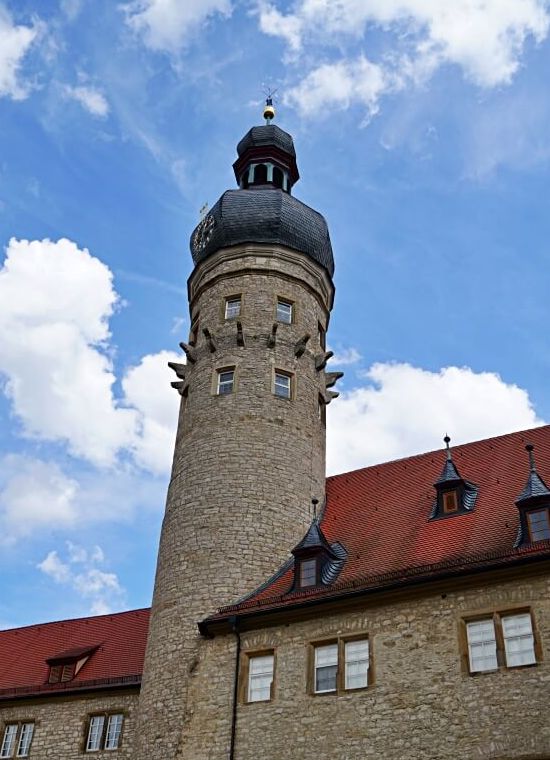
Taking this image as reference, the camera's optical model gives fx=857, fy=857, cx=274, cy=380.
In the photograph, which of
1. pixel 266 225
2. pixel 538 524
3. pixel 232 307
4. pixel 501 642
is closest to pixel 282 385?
pixel 232 307

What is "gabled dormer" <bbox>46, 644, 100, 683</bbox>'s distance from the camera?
22641 mm

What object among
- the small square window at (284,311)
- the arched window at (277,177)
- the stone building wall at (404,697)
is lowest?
the stone building wall at (404,697)

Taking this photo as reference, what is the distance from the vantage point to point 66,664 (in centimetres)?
2294

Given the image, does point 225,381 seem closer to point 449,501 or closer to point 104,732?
point 449,501

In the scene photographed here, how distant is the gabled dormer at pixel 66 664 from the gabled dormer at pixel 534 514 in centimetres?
1312

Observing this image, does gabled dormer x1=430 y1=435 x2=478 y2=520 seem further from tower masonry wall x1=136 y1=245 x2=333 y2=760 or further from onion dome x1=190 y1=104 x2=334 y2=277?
onion dome x1=190 y1=104 x2=334 y2=277

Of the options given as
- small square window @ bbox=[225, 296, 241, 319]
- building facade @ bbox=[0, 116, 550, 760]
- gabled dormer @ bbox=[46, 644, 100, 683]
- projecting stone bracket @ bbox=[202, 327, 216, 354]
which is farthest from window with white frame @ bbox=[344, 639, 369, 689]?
gabled dormer @ bbox=[46, 644, 100, 683]

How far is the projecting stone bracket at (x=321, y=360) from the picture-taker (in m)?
22.3

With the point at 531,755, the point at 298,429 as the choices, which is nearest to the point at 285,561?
the point at 298,429

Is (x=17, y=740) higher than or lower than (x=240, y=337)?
lower

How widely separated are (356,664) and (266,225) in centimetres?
1252

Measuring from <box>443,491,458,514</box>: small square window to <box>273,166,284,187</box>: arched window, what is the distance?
41.7 feet

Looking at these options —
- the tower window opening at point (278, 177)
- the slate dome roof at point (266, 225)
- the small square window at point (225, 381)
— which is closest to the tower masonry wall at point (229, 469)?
the small square window at point (225, 381)

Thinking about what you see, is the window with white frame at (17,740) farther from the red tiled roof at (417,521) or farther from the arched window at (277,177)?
the arched window at (277,177)
